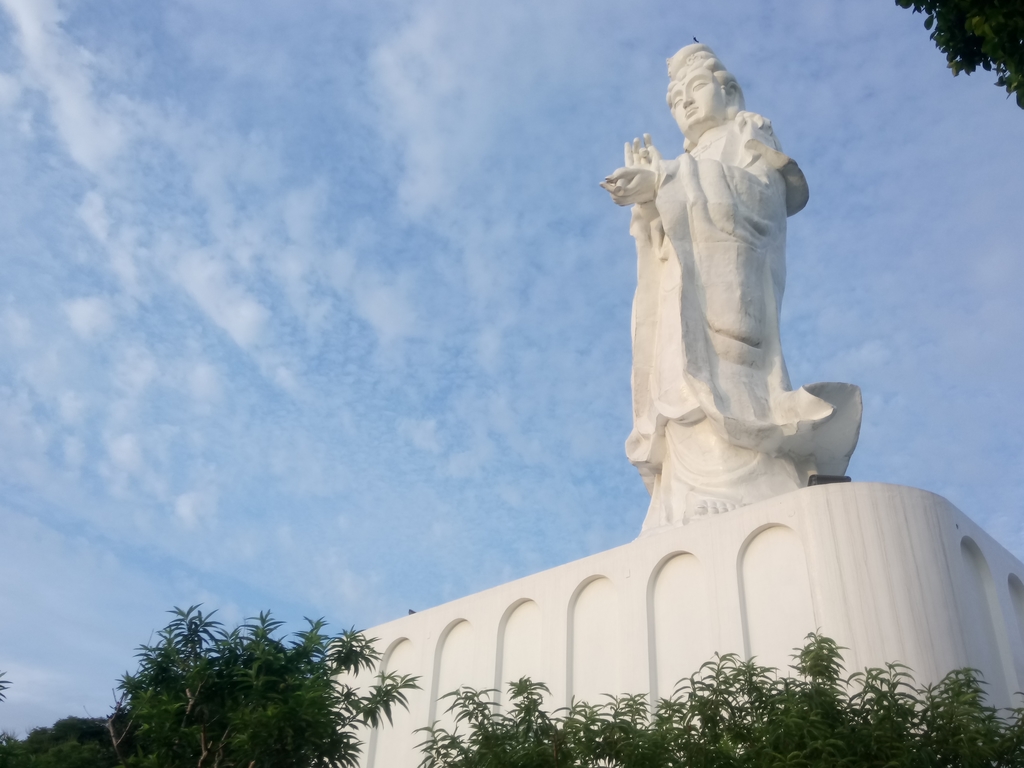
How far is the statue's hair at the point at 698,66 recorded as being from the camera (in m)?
13.6

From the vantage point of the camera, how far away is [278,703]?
6.14m

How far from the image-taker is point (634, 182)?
12133mm

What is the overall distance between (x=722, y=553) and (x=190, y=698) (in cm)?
457

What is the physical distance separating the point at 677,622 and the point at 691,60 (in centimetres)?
744

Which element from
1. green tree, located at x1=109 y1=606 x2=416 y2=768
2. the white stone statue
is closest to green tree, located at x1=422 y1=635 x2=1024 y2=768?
green tree, located at x1=109 y1=606 x2=416 y2=768

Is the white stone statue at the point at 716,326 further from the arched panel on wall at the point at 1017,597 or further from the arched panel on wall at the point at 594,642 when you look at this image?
the arched panel on wall at the point at 1017,597

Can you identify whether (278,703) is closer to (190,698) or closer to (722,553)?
(190,698)

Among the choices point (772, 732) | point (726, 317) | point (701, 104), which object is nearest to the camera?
point (772, 732)

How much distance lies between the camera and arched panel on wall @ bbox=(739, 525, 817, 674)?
8383 millimetres

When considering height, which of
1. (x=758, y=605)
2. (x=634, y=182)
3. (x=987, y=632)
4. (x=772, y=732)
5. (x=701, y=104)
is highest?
(x=701, y=104)

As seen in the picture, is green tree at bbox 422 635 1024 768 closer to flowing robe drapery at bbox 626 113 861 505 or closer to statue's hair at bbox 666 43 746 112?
flowing robe drapery at bbox 626 113 861 505

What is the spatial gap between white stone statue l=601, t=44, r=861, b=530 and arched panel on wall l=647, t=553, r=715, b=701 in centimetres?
109

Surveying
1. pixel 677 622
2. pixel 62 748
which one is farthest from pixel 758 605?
pixel 62 748

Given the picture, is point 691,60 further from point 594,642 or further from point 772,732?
point 772,732
